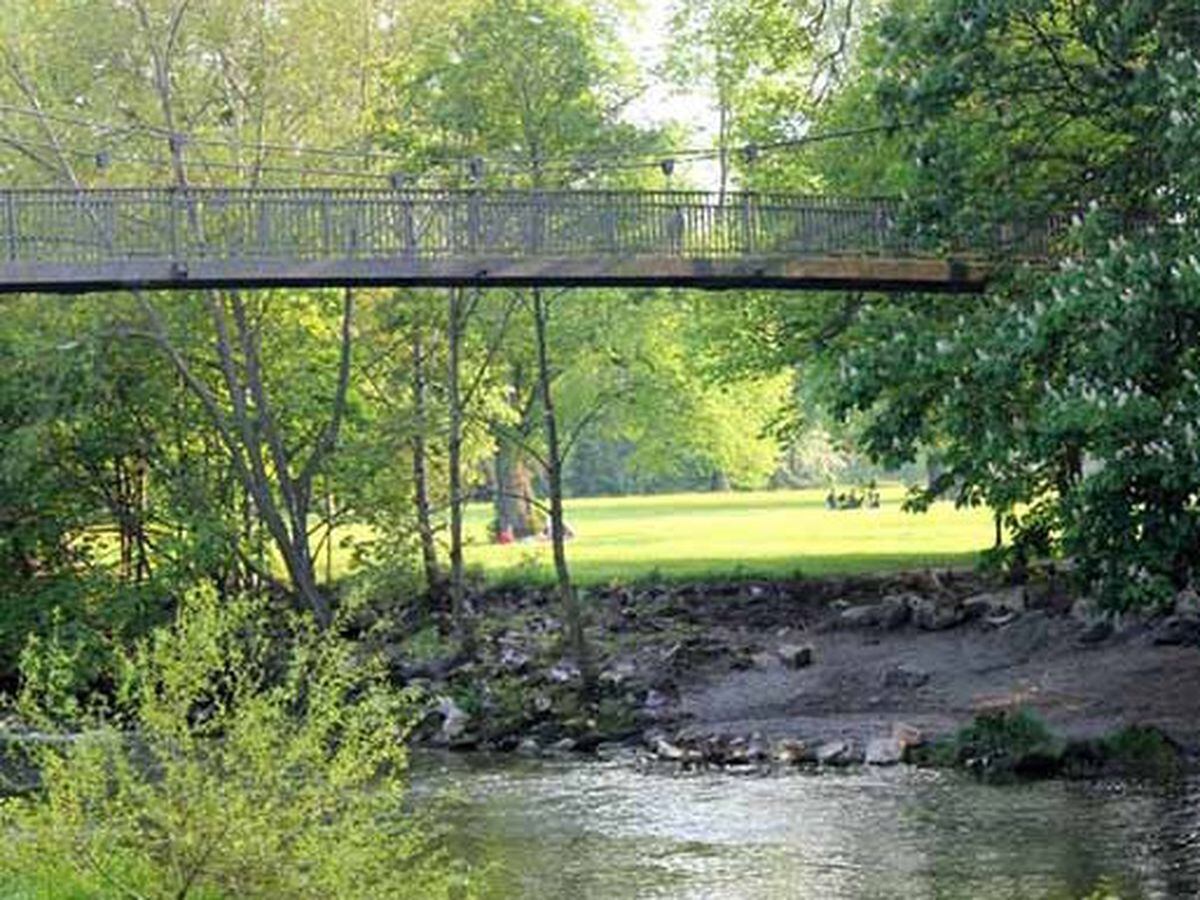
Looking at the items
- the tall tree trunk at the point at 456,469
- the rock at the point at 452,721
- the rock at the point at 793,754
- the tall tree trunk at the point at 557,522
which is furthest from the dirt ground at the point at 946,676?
the tall tree trunk at the point at 456,469

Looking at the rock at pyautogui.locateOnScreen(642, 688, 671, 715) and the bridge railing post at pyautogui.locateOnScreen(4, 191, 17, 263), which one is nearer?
the bridge railing post at pyautogui.locateOnScreen(4, 191, 17, 263)

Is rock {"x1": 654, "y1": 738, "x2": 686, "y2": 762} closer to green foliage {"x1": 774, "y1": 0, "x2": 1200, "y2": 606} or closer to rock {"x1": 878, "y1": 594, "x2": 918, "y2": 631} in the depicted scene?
green foliage {"x1": 774, "y1": 0, "x2": 1200, "y2": 606}

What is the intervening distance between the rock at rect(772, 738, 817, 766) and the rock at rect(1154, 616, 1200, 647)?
16.8 feet

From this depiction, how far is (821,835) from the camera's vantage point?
635 inches

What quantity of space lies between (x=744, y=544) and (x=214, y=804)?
29.8 m

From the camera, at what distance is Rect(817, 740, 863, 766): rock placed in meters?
20.4

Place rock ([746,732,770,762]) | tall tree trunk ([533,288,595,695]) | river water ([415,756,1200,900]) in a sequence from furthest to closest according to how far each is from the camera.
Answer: tall tree trunk ([533,288,595,695]) → rock ([746,732,770,762]) → river water ([415,756,1200,900])

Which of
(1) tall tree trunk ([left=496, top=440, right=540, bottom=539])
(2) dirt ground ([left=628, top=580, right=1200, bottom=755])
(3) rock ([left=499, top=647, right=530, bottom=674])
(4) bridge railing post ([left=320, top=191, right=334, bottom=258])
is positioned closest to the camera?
(2) dirt ground ([left=628, top=580, right=1200, bottom=755])

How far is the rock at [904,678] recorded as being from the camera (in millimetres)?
23859

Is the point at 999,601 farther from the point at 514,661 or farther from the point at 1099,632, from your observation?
the point at 514,661

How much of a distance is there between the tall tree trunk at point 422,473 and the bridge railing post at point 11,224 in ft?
23.9

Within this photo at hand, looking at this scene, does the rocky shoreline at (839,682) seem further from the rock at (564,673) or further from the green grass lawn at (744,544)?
the green grass lawn at (744,544)

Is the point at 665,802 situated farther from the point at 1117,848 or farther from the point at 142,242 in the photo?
the point at 142,242

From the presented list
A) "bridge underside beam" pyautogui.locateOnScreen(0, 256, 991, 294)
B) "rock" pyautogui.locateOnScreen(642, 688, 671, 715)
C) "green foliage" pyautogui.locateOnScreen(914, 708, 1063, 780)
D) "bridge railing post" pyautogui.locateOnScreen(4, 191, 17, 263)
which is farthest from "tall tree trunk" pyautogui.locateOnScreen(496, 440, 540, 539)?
"green foliage" pyautogui.locateOnScreen(914, 708, 1063, 780)
